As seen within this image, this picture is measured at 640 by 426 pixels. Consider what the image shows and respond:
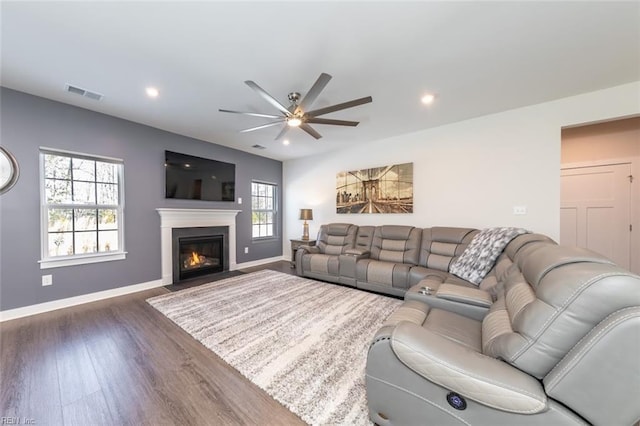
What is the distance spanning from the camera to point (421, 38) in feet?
6.23

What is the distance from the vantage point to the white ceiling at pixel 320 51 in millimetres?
1659

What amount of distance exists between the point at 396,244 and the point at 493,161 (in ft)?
6.06

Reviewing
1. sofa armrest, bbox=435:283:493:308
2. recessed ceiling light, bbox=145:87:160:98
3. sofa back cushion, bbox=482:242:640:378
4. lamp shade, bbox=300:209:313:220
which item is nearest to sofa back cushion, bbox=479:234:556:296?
sofa armrest, bbox=435:283:493:308

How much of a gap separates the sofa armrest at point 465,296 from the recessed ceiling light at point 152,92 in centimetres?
362

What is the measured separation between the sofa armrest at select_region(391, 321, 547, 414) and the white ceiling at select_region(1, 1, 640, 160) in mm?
2097

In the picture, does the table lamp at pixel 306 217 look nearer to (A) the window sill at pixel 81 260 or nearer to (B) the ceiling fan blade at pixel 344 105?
(B) the ceiling fan blade at pixel 344 105

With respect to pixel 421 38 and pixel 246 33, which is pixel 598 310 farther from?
pixel 246 33

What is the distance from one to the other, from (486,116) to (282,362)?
4089mm

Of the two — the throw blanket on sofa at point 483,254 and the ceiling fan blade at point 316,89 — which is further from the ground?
the ceiling fan blade at point 316,89

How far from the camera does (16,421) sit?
1360 mm

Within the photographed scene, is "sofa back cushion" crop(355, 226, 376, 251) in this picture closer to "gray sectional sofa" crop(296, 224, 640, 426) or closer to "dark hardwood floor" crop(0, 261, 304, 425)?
"gray sectional sofa" crop(296, 224, 640, 426)

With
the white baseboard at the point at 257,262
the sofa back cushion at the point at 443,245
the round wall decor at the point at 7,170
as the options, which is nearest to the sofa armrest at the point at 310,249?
the white baseboard at the point at 257,262

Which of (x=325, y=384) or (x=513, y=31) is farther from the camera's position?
(x=513, y=31)

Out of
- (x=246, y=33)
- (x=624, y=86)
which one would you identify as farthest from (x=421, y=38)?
(x=624, y=86)
